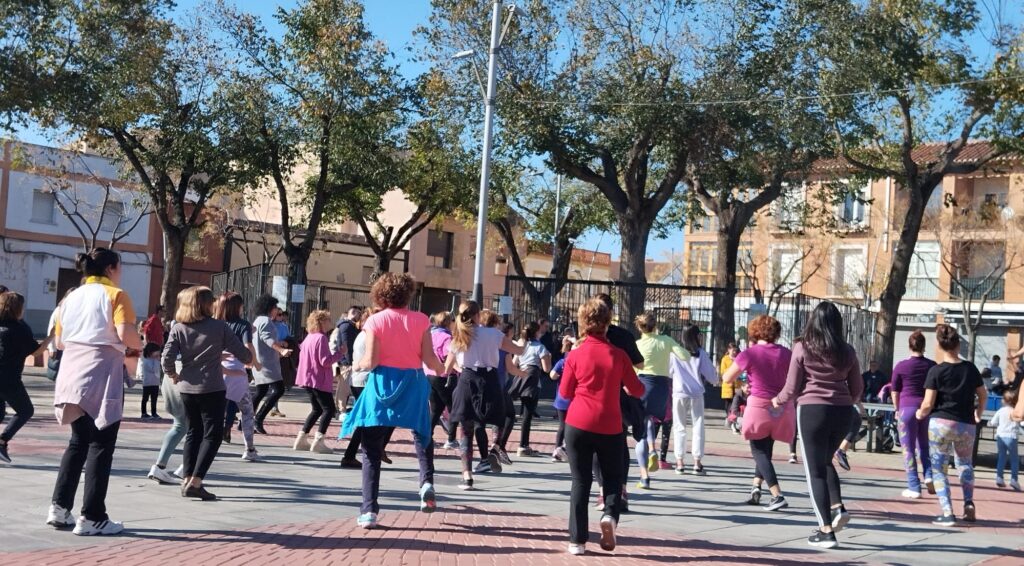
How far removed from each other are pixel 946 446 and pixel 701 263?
49.6 meters

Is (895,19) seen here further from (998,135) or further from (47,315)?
(47,315)

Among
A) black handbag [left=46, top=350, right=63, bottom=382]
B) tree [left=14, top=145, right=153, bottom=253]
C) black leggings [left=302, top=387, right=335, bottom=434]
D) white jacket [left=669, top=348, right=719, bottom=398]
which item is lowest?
black leggings [left=302, top=387, right=335, bottom=434]

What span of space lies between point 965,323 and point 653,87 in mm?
26614

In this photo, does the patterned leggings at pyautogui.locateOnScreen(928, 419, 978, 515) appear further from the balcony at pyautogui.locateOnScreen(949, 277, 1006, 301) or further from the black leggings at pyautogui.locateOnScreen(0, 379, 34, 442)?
the balcony at pyautogui.locateOnScreen(949, 277, 1006, 301)

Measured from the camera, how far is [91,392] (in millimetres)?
6875

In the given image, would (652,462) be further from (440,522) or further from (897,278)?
(897,278)

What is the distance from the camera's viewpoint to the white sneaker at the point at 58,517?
23.0 ft

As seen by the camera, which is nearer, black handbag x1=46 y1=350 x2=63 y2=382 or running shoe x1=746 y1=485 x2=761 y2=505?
running shoe x1=746 y1=485 x2=761 y2=505

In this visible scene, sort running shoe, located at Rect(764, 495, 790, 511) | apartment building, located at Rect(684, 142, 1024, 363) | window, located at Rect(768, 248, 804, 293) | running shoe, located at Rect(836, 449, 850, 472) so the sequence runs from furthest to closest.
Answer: window, located at Rect(768, 248, 804, 293) < apartment building, located at Rect(684, 142, 1024, 363) < running shoe, located at Rect(836, 449, 850, 472) < running shoe, located at Rect(764, 495, 790, 511)

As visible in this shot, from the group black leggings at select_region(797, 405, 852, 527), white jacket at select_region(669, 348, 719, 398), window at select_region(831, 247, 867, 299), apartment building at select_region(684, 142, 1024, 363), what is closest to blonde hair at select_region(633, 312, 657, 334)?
white jacket at select_region(669, 348, 719, 398)

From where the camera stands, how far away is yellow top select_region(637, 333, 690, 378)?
10820mm

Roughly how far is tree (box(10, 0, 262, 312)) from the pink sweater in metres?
9.75

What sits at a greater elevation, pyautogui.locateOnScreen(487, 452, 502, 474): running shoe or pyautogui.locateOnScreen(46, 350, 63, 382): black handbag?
pyautogui.locateOnScreen(46, 350, 63, 382): black handbag

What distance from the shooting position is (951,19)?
843 inches
